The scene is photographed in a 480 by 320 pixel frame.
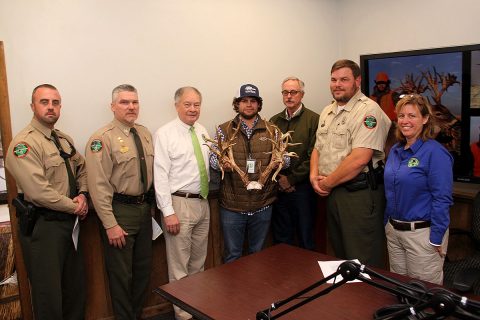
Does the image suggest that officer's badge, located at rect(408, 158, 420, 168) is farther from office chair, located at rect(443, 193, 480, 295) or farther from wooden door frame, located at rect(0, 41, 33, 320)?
wooden door frame, located at rect(0, 41, 33, 320)

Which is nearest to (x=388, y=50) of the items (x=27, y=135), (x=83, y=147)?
(x=83, y=147)

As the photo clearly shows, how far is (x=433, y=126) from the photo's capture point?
2.52 m

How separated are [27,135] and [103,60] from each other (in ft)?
2.70

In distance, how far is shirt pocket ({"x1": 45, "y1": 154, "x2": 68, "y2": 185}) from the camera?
2.70 meters

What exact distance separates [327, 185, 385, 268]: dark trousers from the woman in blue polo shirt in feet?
1.15

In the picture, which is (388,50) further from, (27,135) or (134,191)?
(27,135)

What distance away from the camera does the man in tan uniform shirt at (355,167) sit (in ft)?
9.48

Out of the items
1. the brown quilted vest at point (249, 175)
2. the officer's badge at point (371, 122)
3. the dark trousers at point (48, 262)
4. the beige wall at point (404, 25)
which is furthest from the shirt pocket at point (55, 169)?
the beige wall at point (404, 25)

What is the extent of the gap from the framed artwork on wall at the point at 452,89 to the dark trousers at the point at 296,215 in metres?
1.11

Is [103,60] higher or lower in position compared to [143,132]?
higher

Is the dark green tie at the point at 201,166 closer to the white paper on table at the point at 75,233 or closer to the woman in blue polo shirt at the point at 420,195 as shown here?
the white paper on table at the point at 75,233

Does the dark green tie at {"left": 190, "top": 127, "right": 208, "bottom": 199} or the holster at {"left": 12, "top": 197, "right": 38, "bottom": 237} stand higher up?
the dark green tie at {"left": 190, "top": 127, "right": 208, "bottom": 199}

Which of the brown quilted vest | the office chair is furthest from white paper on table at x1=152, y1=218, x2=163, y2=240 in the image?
the office chair

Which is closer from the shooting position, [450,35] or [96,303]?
[96,303]
